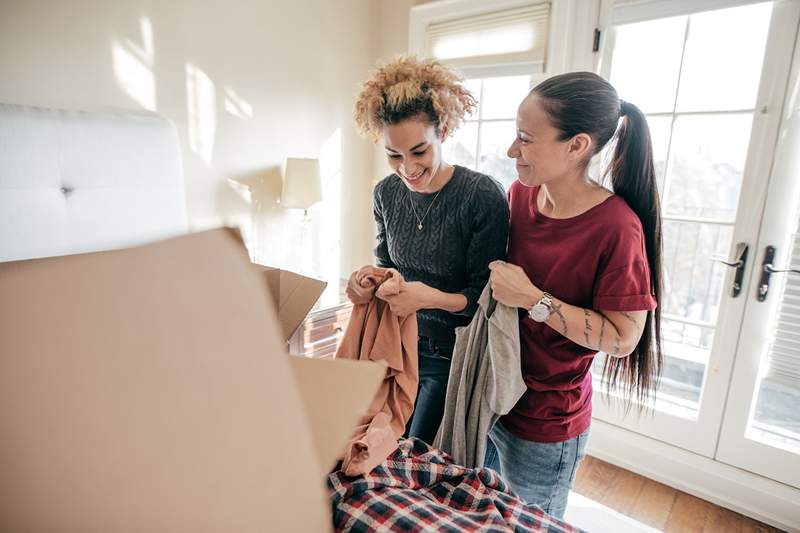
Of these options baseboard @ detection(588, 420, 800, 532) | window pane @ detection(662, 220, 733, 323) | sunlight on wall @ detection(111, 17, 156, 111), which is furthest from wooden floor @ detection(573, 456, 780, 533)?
sunlight on wall @ detection(111, 17, 156, 111)

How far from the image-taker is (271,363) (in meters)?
0.22

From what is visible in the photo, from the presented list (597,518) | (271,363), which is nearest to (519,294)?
(271,363)

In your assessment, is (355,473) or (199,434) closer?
(199,434)

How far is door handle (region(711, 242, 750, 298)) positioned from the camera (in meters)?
1.78

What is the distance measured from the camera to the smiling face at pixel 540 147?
2.98ft

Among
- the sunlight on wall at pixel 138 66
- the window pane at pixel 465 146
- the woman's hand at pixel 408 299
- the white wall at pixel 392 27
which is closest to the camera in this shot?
the woman's hand at pixel 408 299

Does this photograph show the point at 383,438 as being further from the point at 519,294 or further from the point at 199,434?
the point at 199,434

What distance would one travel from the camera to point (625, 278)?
846 mm

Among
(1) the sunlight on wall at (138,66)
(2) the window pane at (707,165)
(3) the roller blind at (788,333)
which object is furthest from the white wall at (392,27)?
(3) the roller blind at (788,333)

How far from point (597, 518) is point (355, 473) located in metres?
1.55

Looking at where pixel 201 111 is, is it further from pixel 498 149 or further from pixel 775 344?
pixel 775 344

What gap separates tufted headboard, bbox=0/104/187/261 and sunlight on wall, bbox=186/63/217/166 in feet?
0.67

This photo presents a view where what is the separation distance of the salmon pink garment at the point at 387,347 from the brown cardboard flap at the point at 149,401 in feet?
2.20

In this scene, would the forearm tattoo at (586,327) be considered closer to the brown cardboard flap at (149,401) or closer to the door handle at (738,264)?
the brown cardboard flap at (149,401)
